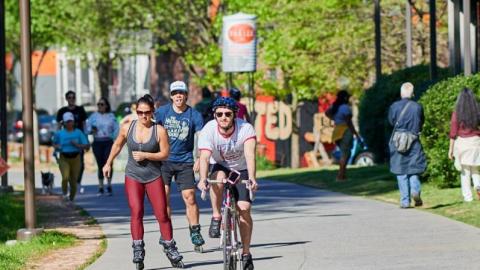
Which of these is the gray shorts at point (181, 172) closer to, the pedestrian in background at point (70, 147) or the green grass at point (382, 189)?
the green grass at point (382, 189)

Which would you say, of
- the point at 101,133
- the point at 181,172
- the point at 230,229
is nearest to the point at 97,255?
the point at 181,172

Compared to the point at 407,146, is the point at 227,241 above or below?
below

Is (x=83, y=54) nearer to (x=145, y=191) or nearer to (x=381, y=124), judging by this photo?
(x=381, y=124)

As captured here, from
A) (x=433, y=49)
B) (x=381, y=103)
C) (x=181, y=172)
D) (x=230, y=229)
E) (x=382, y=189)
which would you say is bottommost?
(x=382, y=189)

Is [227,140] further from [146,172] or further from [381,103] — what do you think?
[381,103]

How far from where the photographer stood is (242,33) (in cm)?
3428

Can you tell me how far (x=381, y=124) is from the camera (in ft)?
90.4

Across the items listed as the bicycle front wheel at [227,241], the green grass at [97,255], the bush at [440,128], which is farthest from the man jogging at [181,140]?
the bush at [440,128]

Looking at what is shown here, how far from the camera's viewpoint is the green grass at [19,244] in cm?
1380

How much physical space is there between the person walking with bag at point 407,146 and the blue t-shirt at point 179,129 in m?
4.63

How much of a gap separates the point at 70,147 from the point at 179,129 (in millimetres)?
7803

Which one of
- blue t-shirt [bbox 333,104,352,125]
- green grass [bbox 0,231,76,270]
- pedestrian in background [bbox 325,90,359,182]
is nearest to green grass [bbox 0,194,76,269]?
green grass [bbox 0,231,76,270]

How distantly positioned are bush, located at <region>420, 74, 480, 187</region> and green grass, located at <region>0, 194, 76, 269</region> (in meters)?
6.01

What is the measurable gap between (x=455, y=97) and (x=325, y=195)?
302cm
